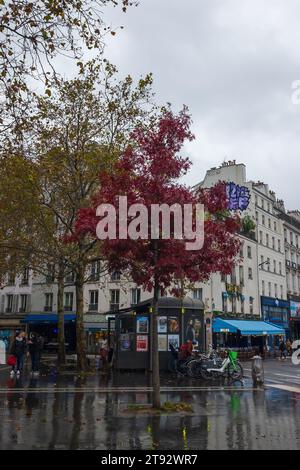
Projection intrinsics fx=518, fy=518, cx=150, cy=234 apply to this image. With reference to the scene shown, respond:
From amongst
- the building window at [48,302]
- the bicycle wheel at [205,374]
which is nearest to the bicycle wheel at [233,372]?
the bicycle wheel at [205,374]

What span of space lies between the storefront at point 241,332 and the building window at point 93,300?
11.7 meters

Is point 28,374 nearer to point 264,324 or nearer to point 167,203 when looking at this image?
point 167,203

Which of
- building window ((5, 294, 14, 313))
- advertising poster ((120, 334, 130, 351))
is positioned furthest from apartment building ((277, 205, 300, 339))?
advertising poster ((120, 334, 130, 351))

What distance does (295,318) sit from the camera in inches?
2379

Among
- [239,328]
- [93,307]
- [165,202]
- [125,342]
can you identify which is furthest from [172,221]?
[93,307]

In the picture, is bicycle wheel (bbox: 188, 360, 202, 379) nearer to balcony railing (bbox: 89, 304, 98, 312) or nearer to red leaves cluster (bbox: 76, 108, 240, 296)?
red leaves cluster (bbox: 76, 108, 240, 296)

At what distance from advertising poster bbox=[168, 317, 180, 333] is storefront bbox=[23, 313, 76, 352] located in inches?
1068

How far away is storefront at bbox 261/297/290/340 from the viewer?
2089 inches

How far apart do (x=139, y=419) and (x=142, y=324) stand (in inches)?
494

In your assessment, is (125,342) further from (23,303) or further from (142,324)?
(23,303)

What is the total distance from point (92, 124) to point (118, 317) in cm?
875

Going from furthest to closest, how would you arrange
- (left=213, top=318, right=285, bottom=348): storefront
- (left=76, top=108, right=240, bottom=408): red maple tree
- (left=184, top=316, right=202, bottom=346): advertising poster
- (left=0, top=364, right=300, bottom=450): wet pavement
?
(left=213, top=318, right=285, bottom=348): storefront
(left=184, top=316, right=202, bottom=346): advertising poster
(left=76, top=108, right=240, bottom=408): red maple tree
(left=0, top=364, right=300, bottom=450): wet pavement

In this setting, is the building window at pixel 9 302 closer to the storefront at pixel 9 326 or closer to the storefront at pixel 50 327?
the storefront at pixel 9 326
